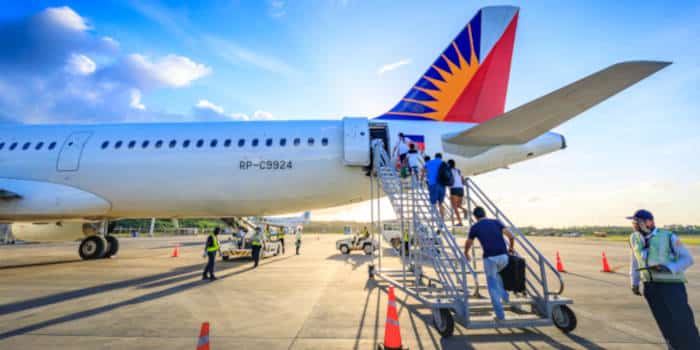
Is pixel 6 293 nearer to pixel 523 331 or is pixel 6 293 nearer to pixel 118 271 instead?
pixel 118 271

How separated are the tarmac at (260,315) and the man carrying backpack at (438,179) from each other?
201 cm

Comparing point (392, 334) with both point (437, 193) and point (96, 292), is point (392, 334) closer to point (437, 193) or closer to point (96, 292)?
point (437, 193)

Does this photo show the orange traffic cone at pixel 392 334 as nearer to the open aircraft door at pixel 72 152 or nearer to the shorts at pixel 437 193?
the shorts at pixel 437 193

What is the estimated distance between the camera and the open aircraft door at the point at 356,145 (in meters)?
9.02

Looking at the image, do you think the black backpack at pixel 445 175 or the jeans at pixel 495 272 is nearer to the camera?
the jeans at pixel 495 272

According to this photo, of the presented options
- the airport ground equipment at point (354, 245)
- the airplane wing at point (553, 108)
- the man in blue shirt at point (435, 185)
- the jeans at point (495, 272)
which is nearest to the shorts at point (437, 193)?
the man in blue shirt at point (435, 185)

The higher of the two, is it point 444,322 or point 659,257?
point 659,257

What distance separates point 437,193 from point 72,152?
10.9m

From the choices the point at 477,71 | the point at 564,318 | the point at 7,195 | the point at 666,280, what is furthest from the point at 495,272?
the point at 7,195

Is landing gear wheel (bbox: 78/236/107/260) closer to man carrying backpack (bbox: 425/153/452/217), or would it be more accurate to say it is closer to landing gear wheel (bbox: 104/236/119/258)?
landing gear wheel (bbox: 104/236/119/258)

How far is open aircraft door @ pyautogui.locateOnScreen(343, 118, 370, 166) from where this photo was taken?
355 inches

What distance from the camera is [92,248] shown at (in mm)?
14148

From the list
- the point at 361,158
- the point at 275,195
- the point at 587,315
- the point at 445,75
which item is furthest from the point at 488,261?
the point at 445,75

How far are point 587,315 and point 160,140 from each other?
11083 mm
